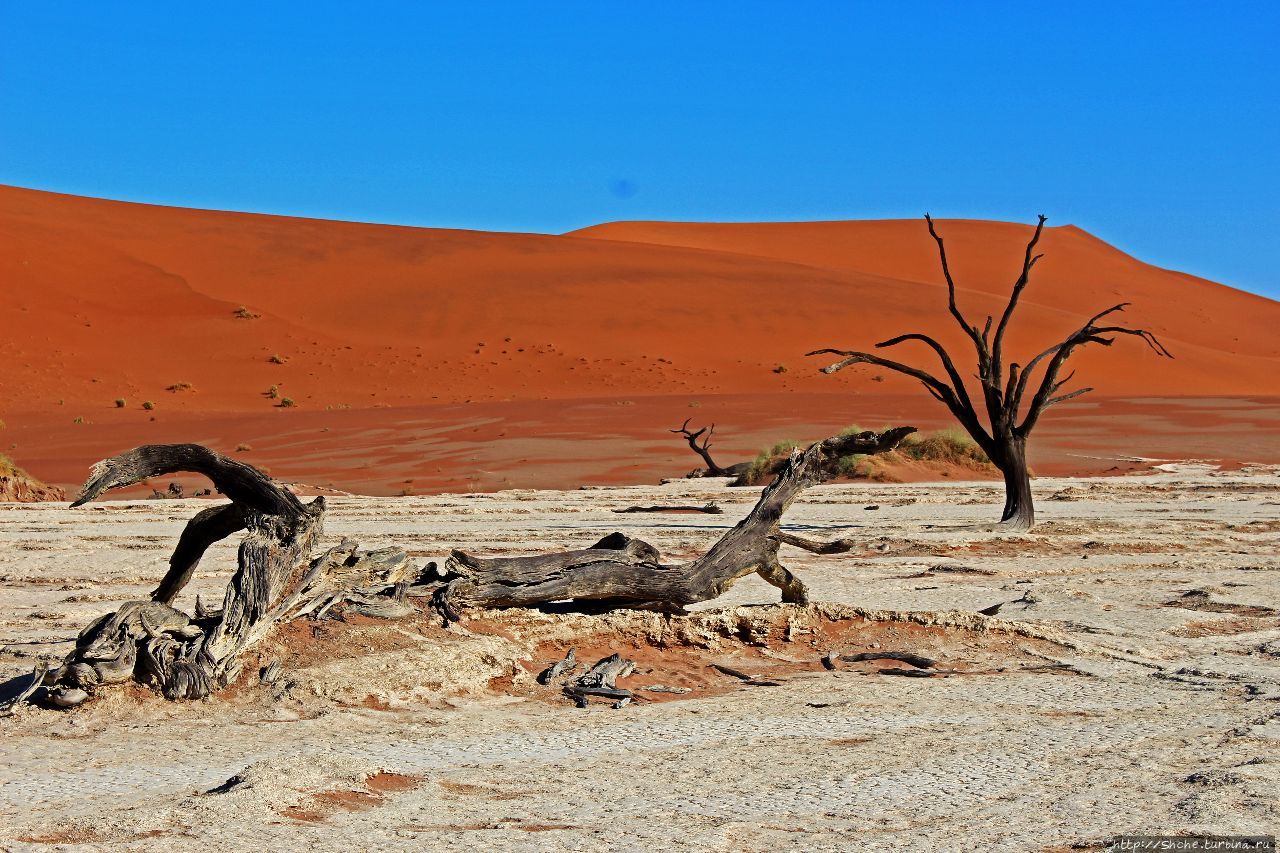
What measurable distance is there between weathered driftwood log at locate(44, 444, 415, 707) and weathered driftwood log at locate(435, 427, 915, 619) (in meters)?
0.48

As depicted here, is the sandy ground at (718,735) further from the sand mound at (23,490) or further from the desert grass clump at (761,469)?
the desert grass clump at (761,469)

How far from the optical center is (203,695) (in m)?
6.61

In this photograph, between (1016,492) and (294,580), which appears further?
(1016,492)

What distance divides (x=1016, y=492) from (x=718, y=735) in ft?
29.8

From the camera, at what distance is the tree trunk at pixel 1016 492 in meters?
14.5

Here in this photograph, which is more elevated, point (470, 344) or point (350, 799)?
point (470, 344)

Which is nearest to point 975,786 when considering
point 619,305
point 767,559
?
point 767,559

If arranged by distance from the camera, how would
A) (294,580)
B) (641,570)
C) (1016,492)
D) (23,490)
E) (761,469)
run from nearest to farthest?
(294,580) < (641,570) < (1016,492) < (23,490) < (761,469)

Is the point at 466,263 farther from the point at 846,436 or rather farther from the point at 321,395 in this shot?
the point at 846,436

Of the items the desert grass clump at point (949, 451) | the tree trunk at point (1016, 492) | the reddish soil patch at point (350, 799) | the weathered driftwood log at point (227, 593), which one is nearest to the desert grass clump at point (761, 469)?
the desert grass clump at point (949, 451)

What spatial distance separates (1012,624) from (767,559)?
161 cm

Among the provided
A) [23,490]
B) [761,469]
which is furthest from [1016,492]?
[23,490]

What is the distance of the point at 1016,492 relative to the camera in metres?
14.5

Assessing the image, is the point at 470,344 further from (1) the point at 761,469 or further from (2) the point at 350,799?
(2) the point at 350,799
